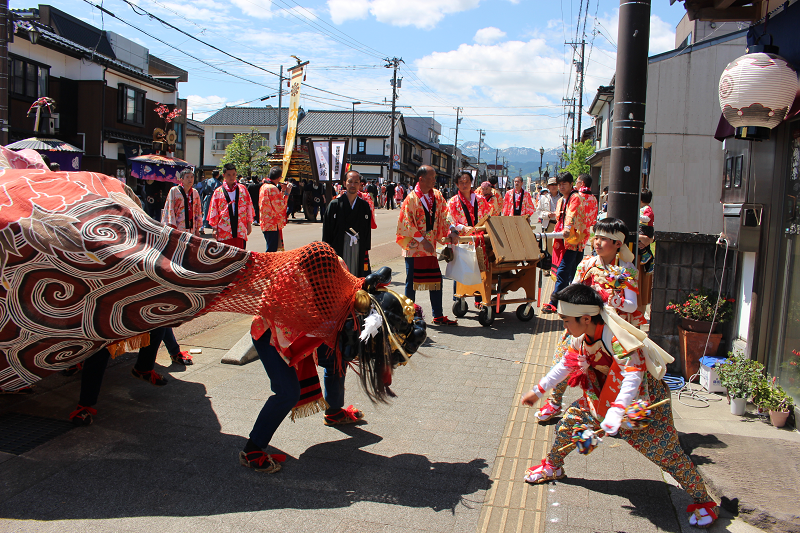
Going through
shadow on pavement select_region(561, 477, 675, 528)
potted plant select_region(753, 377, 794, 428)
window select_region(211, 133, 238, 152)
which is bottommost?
shadow on pavement select_region(561, 477, 675, 528)

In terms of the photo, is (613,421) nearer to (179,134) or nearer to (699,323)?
(699,323)

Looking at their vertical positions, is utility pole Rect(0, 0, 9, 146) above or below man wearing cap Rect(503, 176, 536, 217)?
above

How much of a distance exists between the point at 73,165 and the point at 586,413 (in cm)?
1291

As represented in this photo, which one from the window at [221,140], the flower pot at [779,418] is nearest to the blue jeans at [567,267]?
the flower pot at [779,418]

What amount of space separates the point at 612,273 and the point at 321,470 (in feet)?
7.53

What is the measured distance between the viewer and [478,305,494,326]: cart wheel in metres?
7.59

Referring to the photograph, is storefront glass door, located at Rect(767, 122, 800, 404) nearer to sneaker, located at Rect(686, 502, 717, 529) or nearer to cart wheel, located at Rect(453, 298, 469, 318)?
sneaker, located at Rect(686, 502, 717, 529)

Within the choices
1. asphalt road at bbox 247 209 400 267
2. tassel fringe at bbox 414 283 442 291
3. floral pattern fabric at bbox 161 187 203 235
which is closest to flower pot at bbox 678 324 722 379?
tassel fringe at bbox 414 283 442 291

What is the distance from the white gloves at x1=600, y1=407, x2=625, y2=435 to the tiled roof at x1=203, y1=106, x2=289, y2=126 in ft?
199

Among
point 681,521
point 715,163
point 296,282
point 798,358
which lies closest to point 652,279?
point 798,358

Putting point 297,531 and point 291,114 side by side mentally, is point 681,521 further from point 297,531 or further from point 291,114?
point 291,114

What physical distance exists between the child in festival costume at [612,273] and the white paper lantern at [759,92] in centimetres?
143

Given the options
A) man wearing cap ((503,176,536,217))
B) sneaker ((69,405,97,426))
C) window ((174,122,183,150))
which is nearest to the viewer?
sneaker ((69,405,97,426))

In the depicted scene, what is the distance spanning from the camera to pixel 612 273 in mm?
3982
